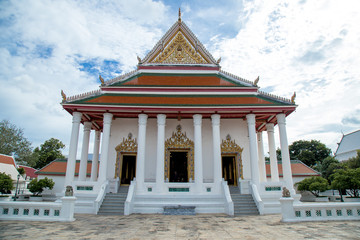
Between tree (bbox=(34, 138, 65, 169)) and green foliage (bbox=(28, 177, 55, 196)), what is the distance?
27.2m

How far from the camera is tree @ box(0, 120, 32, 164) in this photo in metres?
35.9

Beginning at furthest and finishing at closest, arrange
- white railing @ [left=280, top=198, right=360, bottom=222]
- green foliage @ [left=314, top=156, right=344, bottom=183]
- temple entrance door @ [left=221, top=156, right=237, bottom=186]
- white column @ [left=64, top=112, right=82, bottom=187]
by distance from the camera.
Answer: green foliage @ [left=314, top=156, right=344, bottom=183] → temple entrance door @ [left=221, top=156, right=237, bottom=186] → white column @ [left=64, top=112, right=82, bottom=187] → white railing @ [left=280, top=198, right=360, bottom=222]

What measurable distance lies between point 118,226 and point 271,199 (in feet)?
25.5

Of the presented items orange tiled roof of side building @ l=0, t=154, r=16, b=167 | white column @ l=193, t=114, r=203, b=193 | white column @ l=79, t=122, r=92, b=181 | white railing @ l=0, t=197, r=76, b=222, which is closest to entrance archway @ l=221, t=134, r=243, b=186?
white column @ l=193, t=114, r=203, b=193

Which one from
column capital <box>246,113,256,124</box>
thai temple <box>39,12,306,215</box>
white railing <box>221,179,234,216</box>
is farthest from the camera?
column capital <box>246,113,256,124</box>

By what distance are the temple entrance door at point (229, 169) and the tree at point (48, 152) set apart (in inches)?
1426

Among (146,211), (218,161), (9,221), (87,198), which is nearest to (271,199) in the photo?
(218,161)

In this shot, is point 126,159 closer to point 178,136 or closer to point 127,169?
A: point 127,169

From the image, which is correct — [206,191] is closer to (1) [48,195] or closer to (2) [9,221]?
(2) [9,221]

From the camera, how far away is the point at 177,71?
1585 cm

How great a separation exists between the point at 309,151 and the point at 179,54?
37.2 m

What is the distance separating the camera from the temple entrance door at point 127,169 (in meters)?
14.4

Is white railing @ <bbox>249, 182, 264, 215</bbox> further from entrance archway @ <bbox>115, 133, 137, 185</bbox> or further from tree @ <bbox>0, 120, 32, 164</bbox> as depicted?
tree @ <bbox>0, 120, 32, 164</bbox>

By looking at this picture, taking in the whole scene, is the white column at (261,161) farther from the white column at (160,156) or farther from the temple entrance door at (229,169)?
the white column at (160,156)
